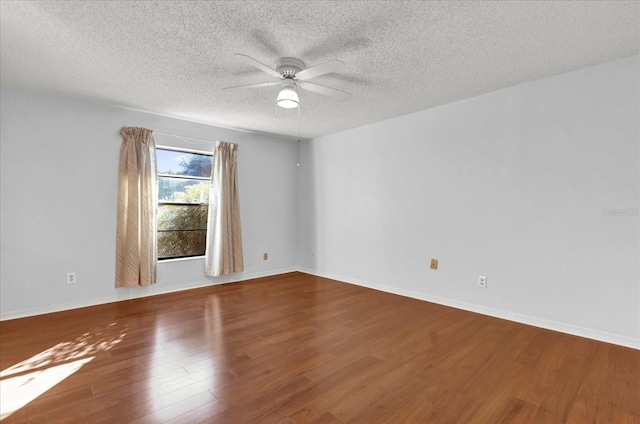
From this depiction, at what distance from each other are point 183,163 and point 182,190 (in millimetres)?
408

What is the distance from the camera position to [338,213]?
5.31 meters

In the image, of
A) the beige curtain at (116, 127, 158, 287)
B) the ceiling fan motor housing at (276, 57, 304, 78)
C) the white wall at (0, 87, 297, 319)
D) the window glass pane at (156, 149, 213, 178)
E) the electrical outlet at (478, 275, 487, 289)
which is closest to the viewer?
the ceiling fan motor housing at (276, 57, 304, 78)

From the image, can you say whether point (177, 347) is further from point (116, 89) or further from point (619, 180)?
point (619, 180)

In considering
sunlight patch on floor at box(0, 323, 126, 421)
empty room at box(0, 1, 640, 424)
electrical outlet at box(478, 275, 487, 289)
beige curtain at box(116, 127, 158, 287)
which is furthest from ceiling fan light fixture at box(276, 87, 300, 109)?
electrical outlet at box(478, 275, 487, 289)

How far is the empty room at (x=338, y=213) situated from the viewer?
2.05m

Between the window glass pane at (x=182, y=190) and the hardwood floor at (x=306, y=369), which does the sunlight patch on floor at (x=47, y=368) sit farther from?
the window glass pane at (x=182, y=190)

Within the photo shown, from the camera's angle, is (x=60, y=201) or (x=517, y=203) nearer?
(x=517, y=203)

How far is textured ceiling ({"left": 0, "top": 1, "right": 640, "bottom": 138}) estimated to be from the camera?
205cm

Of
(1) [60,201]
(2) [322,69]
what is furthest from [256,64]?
(1) [60,201]

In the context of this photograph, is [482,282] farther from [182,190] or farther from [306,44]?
[182,190]

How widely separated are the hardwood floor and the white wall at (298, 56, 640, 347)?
0.38 m

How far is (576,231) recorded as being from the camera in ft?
9.66

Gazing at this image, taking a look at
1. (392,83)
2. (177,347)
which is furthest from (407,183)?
(177,347)

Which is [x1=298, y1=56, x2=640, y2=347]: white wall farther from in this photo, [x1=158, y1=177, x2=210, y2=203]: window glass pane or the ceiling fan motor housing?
[x1=158, y1=177, x2=210, y2=203]: window glass pane
